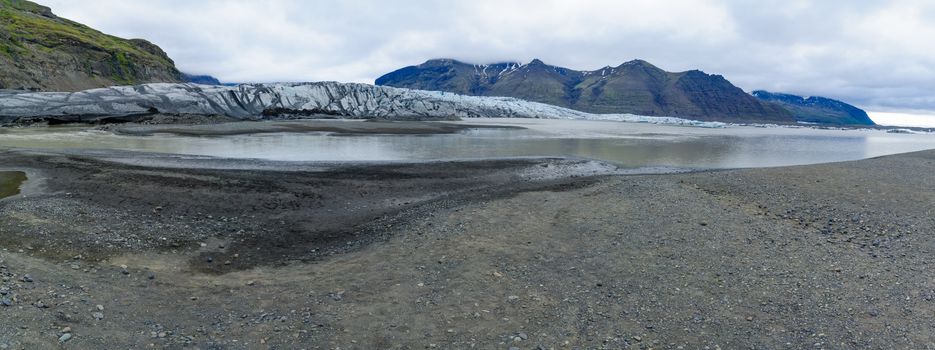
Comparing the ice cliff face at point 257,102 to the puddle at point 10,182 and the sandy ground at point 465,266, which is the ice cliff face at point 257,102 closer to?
the puddle at point 10,182

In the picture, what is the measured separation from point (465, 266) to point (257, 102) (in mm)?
63673

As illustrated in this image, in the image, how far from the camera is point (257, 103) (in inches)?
2566

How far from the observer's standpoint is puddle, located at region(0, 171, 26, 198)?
536 inches

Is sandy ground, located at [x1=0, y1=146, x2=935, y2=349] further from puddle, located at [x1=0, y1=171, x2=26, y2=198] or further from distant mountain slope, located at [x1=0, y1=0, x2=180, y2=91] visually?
distant mountain slope, located at [x1=0, y1=0, x2=180, y2=91]

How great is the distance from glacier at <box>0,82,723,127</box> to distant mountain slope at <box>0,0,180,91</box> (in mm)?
15775

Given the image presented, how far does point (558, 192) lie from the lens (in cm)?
1479

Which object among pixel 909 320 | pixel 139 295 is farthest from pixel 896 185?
pixel 139 295

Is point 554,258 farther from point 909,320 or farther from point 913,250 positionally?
point 913,250

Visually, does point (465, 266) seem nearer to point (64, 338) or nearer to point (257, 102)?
point (64, 338)

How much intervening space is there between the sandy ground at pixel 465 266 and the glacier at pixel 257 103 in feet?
129

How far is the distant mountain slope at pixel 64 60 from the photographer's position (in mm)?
63062

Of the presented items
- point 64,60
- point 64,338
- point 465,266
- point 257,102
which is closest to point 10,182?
point 64,338

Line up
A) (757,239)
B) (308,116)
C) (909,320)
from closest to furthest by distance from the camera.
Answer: (909,320), (757,239), (308,116)

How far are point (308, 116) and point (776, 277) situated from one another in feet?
219
